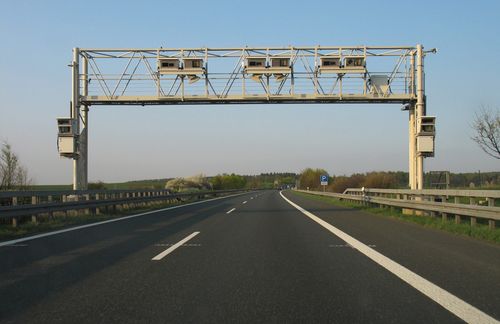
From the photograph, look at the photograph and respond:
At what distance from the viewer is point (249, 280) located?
7027 mm

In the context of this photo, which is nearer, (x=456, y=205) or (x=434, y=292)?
(x=434, y=292)

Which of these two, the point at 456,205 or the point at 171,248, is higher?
the point at 456,205

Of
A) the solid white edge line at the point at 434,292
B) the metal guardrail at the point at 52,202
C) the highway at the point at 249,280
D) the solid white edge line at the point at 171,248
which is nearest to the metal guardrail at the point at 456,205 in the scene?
the highway at the point at 249,280

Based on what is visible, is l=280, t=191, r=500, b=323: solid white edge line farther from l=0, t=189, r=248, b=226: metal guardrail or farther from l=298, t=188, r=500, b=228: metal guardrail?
l=0, t=189, r=248, b=226: metal guardrail

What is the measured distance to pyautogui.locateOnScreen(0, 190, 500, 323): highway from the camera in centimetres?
532

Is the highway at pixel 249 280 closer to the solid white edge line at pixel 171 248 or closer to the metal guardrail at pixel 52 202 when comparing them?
the solid white edge line at pixel 171 248

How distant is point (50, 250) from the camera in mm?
10000

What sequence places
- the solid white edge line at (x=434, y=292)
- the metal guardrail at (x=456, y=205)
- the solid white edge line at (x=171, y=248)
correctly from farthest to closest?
the metal guardrail at (x=456, y=205)
the solid white edge line at (x=171, y=248)
the solid white edge line at (x=434, y=292)

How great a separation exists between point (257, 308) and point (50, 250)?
19.8ft

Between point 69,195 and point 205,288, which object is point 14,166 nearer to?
point 69,195

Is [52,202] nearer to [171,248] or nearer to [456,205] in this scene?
[171,248]

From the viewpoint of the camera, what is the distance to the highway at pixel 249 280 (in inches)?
209

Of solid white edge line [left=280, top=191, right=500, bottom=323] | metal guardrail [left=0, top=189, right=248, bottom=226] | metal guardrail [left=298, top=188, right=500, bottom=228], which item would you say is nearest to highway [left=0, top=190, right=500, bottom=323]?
solid white edge line [left=280, top=191, right=500, bottom=323]

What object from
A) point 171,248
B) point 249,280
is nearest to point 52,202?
point 171,248
